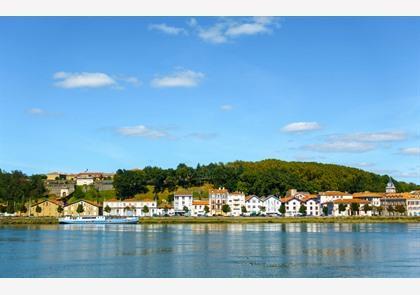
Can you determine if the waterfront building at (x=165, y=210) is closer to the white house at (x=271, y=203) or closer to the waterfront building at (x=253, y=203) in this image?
the waterfront building at (x=253, y=203)

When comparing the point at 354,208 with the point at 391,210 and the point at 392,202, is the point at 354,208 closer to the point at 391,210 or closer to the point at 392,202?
the point at 391,210

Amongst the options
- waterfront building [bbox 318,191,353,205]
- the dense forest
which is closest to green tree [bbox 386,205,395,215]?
waterfront building [bbox 318,191,353,205]

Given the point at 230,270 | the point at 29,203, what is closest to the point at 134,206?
the point at 29,203

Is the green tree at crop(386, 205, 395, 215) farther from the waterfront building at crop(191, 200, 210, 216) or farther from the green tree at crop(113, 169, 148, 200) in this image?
the green tree at crop(113, 169, 148, 200)

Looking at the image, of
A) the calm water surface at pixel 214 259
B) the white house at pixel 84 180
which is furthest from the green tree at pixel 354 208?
the white house at pixel 84 180

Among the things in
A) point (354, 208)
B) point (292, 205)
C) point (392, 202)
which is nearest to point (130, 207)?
point (292, 205)

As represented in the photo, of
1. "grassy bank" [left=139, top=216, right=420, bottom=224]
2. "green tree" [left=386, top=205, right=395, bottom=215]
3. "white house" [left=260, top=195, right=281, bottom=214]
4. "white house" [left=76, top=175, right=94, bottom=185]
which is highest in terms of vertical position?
"white house" [left=76, top=175, right=94, bottom=185]
